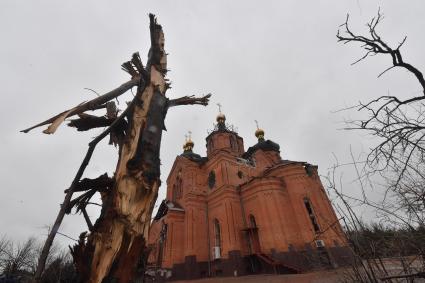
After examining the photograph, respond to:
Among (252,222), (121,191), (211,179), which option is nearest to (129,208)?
(121,191)

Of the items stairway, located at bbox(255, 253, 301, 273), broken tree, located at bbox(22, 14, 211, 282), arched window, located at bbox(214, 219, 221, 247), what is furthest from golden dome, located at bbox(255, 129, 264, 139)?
broken tree, located at bbox(22, 14, 211, 282)

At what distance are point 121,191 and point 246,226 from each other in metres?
17.2

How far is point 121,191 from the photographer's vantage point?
161 cm

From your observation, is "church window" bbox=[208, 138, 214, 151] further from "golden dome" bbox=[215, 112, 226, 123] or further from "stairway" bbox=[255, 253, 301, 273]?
"stairway" bbox=[255, 253, 301, 273]

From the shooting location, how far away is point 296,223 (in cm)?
1633

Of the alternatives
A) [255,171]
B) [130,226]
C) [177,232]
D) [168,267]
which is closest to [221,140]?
[255,171]

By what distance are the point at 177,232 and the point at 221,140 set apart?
36.5ft

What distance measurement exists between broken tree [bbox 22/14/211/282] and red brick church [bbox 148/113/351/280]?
1356cm

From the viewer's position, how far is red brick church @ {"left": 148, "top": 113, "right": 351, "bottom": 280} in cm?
1495

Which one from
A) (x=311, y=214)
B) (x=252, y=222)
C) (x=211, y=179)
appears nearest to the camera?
(x=311, y=214)

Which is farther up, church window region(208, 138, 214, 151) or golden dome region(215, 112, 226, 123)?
golden dome region(215, 112, 226, 123)

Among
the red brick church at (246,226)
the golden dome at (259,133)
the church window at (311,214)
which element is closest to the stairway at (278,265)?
the red brick church at (246,226)

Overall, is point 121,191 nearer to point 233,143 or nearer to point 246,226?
point 246,226

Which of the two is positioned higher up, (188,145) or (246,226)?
(188,145)
